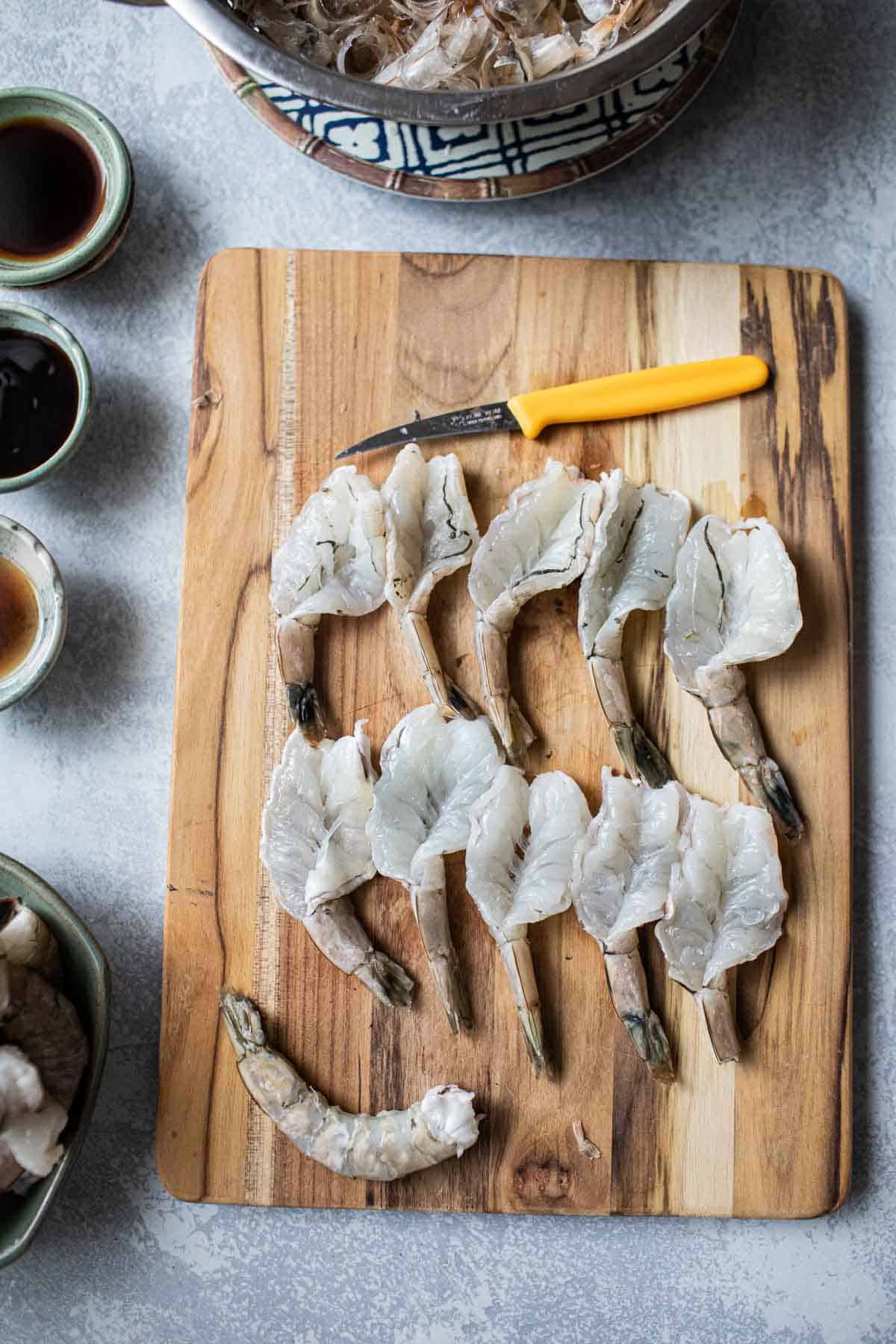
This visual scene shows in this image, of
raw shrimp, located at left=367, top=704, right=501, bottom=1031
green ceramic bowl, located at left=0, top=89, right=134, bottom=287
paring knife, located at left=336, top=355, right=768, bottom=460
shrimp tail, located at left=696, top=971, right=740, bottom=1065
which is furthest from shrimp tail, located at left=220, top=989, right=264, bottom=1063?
green ceramic bowl, located at left=0, top=89, right=134, bottom=287

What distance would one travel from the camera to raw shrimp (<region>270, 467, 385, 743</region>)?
143cm

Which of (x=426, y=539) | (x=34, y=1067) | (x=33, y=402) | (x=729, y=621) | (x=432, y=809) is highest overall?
(x=33, y=402)

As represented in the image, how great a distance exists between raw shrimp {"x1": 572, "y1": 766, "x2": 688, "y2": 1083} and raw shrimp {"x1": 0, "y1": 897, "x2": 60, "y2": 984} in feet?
2.06

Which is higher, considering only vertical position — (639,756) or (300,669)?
(300,669)

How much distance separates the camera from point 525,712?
4.80 feet

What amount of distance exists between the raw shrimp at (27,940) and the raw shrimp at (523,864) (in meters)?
0.50

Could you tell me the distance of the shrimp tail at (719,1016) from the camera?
54.5 inches

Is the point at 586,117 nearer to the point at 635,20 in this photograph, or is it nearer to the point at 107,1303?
the point at 635,20

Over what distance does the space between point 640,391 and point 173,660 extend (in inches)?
27.2

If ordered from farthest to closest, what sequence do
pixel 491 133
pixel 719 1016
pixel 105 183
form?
pixel 105 183 < pixel 719 1016 < pixel 491 133

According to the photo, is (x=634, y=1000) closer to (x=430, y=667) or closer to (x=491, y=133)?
(x=430, y=667)

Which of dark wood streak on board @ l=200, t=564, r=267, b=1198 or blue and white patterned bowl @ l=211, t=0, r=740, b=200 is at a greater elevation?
blue and white patterned bowl @ l=211, t=0, r=740, b=200

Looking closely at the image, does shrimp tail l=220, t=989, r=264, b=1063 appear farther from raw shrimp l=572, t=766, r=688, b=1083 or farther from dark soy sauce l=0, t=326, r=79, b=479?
dark soy sauce l=0, t=326, r=79, b=479

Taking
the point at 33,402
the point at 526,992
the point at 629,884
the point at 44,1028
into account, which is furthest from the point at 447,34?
the point at 44,1028
